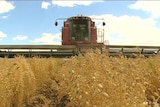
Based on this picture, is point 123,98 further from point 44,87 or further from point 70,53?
point 70,53

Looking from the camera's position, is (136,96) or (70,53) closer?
(136,96)

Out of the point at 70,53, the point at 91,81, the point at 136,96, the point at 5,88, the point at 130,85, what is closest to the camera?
the point at 136,96

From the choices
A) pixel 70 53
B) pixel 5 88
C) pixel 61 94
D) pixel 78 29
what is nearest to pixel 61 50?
pixel 70 53

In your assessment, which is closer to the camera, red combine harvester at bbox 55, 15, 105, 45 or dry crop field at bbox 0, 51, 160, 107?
dry crop field at bbox 0, 51, 160, 107

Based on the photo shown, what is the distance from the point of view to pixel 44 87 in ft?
31.6

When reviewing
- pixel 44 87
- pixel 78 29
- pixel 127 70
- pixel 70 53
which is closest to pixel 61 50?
pixel 70 53

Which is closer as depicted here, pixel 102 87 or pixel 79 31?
pixel 102 87

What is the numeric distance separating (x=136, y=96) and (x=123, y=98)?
13 cm

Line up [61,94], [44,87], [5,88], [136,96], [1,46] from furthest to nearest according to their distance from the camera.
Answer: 1. [1,46]
2. [44,87]
3. [61,94]
4. [5,88]
5. [136,96]

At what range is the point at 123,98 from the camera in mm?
3754

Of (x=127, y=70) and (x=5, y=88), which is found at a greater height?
(x=127, y=70)

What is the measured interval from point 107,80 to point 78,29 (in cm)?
1956

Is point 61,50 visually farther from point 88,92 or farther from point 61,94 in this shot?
point 88,92

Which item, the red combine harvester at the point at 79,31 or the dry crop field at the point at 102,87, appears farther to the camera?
the red combine harvester at the point at 79,31
